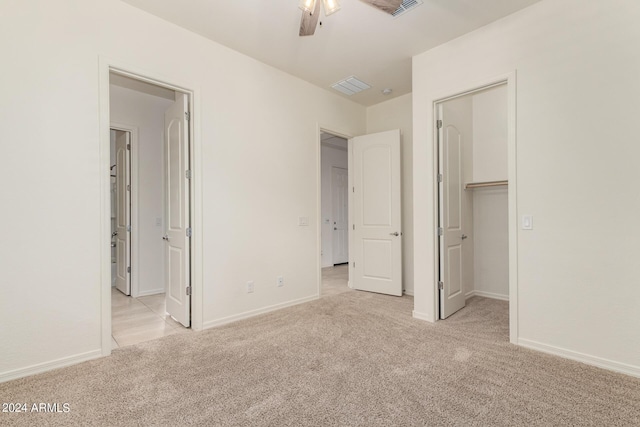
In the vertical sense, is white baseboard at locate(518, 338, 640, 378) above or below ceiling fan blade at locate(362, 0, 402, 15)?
below

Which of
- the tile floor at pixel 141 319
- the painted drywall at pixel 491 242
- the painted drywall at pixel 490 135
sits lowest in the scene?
the tile floor at pixel 141 319

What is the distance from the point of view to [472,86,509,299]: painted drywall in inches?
159

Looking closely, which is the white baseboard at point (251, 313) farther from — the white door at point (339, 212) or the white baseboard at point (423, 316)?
the white door at point (339, 212)

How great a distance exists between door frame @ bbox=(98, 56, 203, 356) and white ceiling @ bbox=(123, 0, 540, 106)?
22.0 inches

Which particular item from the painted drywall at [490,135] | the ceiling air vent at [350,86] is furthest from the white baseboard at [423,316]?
the ceiling air vent at [350,86]

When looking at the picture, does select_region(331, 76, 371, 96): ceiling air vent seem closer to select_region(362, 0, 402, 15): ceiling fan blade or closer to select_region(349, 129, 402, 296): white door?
select_region(349, 129, 402, 296): white door

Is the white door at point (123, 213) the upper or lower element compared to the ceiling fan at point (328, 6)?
lower

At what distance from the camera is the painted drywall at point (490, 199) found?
4039mm

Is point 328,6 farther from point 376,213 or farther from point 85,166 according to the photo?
point 376,213

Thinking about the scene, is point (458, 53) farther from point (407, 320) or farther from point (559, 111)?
point (407, 320)

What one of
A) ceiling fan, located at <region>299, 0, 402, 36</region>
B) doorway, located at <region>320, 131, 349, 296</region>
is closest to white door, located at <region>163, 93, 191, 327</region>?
ceiling fan, located at <region>299, 0, 402, 36</region>

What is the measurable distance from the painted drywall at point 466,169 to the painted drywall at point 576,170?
966 mm

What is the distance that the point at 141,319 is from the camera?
333cm

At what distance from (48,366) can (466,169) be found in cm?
465
